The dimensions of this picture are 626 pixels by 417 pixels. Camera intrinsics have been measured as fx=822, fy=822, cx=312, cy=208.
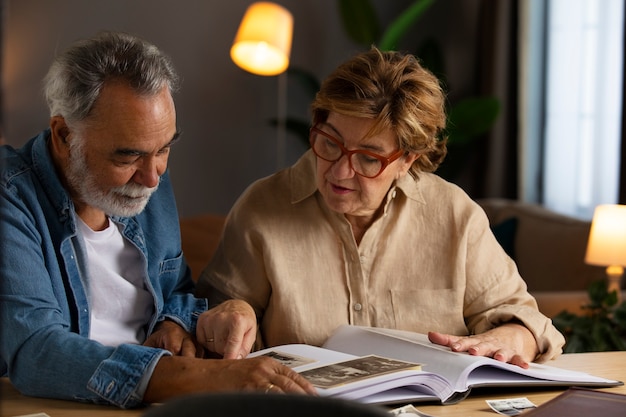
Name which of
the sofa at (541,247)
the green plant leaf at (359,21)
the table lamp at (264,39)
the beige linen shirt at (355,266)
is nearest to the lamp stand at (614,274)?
the sofa at (541,247)

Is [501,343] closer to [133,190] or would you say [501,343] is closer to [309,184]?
[309,184]

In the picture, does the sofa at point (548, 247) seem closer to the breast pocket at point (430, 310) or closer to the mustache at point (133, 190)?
the breast pocket at point (430, 310)

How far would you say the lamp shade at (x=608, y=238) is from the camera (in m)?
3.12

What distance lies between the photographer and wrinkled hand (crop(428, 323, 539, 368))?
143cm

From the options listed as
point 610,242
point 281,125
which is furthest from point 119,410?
point 281,125

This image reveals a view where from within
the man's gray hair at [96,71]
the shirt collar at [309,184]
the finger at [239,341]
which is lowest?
the finger at [239,341]

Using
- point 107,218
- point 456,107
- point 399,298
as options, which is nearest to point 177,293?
point 107,218

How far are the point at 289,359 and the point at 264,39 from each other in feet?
11.7

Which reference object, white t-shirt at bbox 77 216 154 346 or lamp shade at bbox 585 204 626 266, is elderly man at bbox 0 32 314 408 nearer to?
white t-shirt at bbox 77 216 154 346

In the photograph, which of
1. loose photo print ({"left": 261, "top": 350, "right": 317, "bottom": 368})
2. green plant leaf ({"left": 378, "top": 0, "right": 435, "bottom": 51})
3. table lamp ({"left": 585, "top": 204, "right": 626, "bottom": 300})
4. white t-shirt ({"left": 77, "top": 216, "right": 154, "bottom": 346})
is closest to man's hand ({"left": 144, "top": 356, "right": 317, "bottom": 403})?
loose photo print ({"left": 261, "top": 350, "right": 317, "bottom": 368})

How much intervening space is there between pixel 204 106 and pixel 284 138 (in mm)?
611

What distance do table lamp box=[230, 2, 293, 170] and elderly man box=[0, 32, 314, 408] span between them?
313 centimetres

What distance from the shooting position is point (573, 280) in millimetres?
3664

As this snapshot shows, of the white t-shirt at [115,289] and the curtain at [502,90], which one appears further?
the curtain at [502,90]
